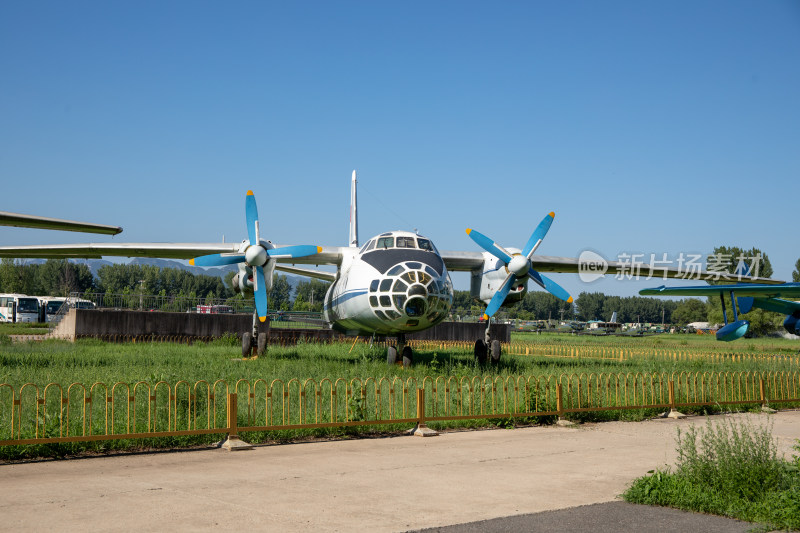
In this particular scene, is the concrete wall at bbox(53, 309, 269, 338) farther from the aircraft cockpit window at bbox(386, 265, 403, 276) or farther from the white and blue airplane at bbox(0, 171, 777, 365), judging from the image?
the aircraft cockpit window at bbox(386, 265, 403, 276)

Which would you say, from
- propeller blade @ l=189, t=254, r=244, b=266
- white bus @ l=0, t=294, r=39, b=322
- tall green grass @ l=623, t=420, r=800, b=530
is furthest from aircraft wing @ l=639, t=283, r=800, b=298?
white bus @ l=0, t=294, r=39, b=322

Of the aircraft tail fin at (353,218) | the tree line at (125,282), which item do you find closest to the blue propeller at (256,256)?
the aircraft tail fin at (353,218)

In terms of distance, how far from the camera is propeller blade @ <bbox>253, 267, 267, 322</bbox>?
74.7 feet

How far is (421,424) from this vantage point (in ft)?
43.1

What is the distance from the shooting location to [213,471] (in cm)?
929

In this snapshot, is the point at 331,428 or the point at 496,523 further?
the point at 331,428

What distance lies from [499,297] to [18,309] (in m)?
60.3

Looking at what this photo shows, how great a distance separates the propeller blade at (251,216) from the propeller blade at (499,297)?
8.31 metres

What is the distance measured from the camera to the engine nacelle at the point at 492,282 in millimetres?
24188

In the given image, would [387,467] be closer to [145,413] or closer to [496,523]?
[496,523]

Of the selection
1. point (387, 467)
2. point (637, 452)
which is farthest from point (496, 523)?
point (637, 452)

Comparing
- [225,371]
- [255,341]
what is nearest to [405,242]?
[225,371]

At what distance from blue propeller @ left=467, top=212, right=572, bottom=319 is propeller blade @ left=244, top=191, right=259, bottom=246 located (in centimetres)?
733

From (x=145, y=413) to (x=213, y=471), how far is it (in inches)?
154
